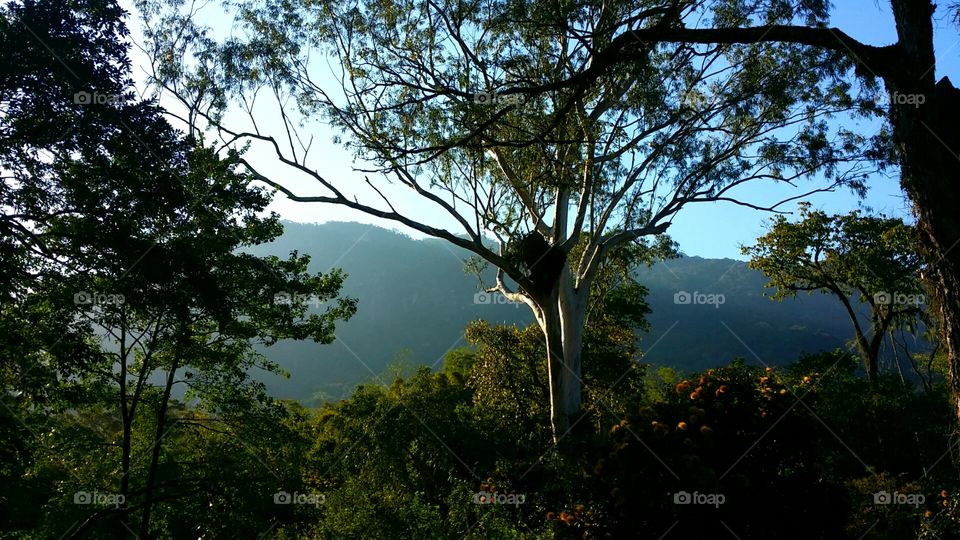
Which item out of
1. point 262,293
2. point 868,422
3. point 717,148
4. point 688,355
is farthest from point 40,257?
point 688,355

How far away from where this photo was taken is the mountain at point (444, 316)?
11781cm

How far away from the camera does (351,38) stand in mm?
14898

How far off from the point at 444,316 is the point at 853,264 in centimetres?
13018

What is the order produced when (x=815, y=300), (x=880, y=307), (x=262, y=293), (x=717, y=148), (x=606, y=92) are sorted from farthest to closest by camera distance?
(x=815, y=300) < (x=880, y=307) < (x=717, y=148) < (x=606, y=92) < (x=262, y=293)

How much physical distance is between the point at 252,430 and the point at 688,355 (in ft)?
369

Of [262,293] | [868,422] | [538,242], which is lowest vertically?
[868,422]

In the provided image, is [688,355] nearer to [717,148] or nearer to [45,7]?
[717,148]
